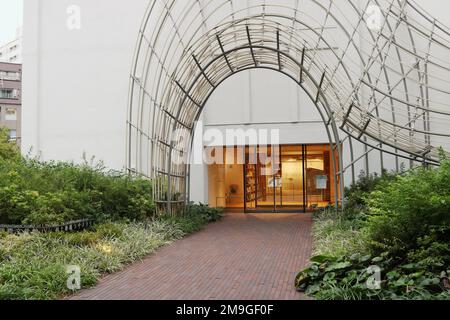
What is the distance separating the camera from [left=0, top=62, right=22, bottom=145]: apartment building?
54875mm

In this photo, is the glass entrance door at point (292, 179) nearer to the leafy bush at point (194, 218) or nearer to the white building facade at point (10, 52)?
the leafy bush at point (194, 218)

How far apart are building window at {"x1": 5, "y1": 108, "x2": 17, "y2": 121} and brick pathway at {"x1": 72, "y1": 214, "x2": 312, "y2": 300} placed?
5103 cm

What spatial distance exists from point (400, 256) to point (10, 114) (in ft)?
193

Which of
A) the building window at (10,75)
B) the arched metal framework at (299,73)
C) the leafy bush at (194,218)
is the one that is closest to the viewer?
the leafy bush at (194,218)

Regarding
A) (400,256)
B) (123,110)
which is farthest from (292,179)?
(400,256)

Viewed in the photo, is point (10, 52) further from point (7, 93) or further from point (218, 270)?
point (218, 270)

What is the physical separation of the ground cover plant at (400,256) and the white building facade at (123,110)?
39.2ft

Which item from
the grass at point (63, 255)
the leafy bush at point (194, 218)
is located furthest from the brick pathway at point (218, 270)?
the leafy bush at point (194, 218)

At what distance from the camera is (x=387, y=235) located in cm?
687

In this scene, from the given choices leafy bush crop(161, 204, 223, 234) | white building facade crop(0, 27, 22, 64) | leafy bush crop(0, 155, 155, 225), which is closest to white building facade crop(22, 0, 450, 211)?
leafy bush crop(161, 204, 223, 234)

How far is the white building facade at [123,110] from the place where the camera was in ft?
62.8

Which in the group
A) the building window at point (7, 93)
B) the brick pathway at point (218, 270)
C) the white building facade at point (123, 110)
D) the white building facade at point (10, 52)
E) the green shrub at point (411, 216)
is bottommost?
the brick pathway at point (218, 270)

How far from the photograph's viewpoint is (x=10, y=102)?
56.9 meters
